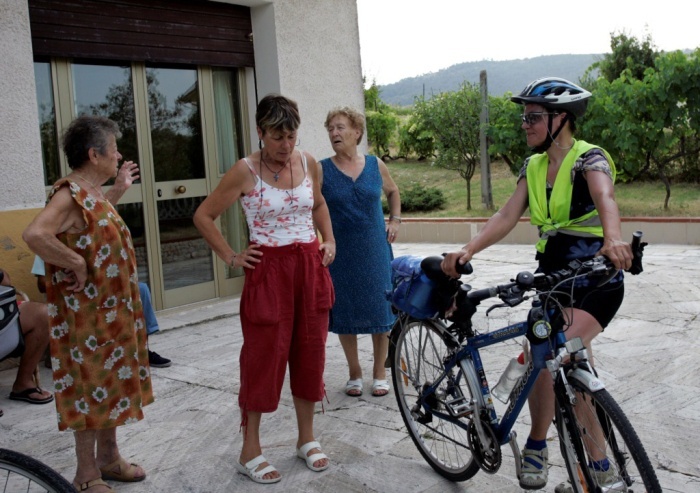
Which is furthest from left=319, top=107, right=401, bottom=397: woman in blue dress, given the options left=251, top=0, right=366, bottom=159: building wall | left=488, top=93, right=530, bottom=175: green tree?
left=488, top=93, right=530, bottom=175: green tree

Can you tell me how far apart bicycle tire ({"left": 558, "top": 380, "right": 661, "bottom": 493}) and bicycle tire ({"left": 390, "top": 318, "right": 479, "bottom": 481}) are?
2.04 feet

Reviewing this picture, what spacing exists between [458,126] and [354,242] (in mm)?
12312

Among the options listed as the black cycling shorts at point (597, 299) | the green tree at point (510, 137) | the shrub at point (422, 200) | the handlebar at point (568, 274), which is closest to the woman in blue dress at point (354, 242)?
the black cycling shorts at point (597, 299)

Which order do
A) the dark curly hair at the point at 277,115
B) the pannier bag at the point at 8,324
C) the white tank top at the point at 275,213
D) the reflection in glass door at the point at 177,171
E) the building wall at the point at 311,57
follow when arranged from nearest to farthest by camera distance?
the pannier bag at the point at 8,324 < the dark curly hair at the point at 277,115 < the white tank top at the point at 275,213 < the reflection in glass door at the point at 177,171 < the building wall at the point at 311,57

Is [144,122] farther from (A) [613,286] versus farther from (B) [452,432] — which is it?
(A) [613,286]

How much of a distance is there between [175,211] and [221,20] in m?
1.99

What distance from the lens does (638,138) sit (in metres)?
13.2

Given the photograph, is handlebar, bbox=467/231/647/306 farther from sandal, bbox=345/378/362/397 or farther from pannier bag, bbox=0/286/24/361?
sandal, bbox=345/378/362/397

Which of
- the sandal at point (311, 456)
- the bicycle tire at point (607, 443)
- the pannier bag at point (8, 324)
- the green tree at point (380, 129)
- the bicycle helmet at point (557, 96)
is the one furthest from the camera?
the green tree at point (380, 129)

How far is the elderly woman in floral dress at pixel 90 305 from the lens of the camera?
11.4 ft

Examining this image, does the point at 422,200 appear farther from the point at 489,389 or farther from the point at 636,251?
the point at 636,251

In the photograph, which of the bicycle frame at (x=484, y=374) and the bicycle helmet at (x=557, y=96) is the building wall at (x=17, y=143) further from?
the bicycle helmet at (x=557, y=96)

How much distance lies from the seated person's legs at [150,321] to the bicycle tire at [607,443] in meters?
3.50

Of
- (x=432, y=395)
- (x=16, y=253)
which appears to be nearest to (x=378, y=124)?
(x=16, y=253)
